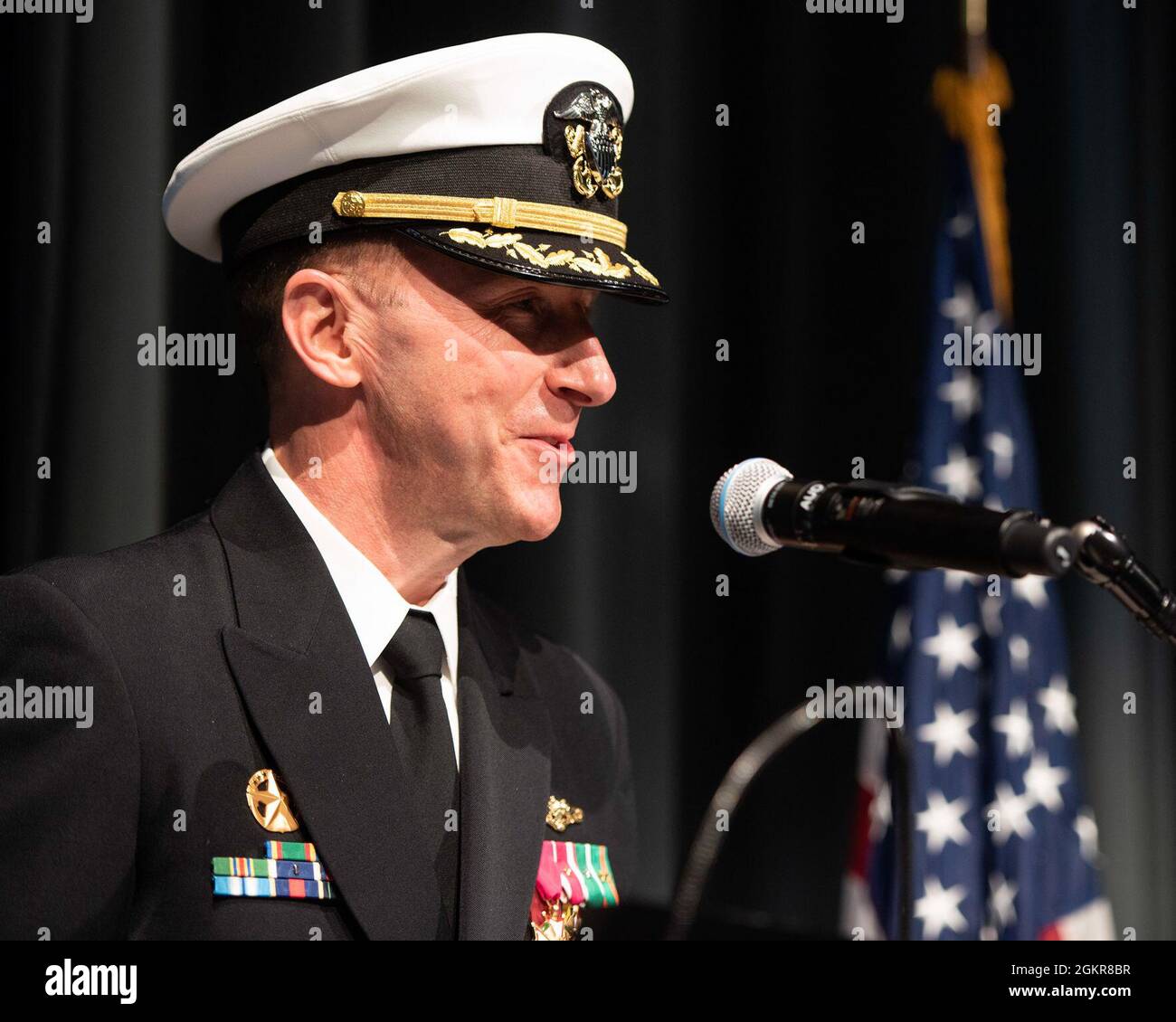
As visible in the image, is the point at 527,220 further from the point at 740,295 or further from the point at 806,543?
the point at 740,295

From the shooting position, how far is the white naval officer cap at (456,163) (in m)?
1.47

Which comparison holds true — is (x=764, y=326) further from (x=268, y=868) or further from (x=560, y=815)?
(x=268, y=868)

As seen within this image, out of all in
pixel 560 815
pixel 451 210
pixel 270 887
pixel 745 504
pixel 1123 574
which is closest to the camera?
pixel 1123 574

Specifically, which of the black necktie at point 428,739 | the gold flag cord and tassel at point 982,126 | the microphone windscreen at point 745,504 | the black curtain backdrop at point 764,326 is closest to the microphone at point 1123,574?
the microphone windscreen at point 745,504

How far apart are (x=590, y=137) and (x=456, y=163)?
17cm

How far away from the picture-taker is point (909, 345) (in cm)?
250

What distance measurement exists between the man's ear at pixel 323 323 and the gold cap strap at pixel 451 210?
0.28 feet

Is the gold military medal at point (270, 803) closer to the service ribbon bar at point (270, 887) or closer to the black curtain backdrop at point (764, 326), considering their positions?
the service ribbon bar at point (270, 887)

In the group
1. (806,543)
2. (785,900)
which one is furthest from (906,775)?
(785,900)

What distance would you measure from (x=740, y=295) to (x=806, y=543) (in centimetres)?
138

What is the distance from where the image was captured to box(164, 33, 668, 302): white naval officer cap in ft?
4.81

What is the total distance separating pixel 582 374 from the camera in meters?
1.51

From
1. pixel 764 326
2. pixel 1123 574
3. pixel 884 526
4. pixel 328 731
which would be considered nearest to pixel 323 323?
pixel 328 731

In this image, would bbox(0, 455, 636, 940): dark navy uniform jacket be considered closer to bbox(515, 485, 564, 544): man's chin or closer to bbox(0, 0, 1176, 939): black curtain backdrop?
bbox(515, 485, 564, 544): man's chin
